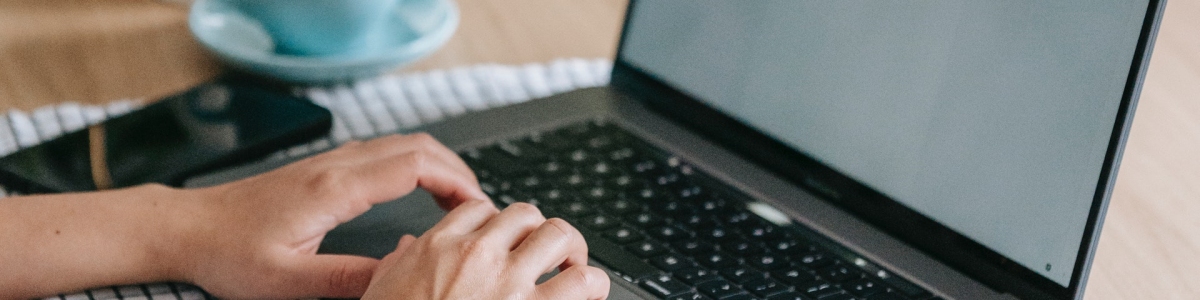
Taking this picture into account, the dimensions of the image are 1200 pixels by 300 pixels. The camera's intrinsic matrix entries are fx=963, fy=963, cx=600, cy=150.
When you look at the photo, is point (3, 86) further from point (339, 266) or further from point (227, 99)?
point (339, 266)

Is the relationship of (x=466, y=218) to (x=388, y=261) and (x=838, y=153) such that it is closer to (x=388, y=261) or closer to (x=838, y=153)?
(x=388, y=261)

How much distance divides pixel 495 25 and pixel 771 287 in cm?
51

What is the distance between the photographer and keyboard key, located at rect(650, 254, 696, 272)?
1.61ft

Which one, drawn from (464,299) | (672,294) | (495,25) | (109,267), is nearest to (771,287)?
(672,294)

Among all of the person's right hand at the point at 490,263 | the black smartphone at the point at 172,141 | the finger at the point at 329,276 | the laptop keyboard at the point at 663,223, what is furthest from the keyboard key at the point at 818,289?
the black smartphone at the point at 172,141

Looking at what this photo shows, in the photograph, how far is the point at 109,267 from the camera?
459 millimetres

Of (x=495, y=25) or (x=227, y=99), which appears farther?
(x=495, y=25)

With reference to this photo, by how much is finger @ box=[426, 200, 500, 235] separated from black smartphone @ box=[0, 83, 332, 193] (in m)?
0.22

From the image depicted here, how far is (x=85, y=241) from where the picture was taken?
0.47 meters

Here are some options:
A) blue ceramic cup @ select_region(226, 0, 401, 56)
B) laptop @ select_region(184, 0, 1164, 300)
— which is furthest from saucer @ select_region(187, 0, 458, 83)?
laptop @ select_region(184, 0, 1164, 300)

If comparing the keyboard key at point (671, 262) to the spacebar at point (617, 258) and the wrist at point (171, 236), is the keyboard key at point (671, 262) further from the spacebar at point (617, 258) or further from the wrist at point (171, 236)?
the wrist at point (171, 236)

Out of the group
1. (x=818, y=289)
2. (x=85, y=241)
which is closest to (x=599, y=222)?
(x=818, y=289)

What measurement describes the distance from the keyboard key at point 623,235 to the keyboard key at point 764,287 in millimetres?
70

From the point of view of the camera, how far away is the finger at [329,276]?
1.47ft
